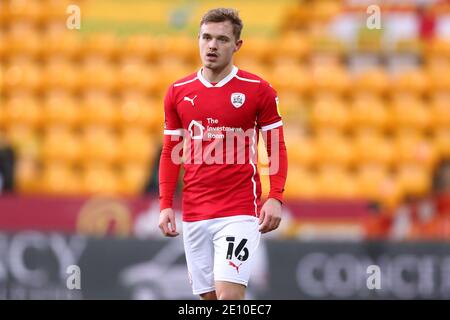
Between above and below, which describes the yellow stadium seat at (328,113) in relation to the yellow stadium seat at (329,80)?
below

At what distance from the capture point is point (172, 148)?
19.4 feet

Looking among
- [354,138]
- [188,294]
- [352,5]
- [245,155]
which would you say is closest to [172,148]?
[245,155]

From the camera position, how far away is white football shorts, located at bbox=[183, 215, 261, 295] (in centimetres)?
567

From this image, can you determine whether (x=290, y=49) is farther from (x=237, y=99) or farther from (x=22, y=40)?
(x=237, y=99)

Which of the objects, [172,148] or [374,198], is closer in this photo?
[172,148]

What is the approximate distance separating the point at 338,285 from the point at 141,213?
1.99 metres

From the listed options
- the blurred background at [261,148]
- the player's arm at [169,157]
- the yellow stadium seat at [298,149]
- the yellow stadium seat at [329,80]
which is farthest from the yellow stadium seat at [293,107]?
the player's arm at [169,157]

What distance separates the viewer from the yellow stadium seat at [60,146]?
449 inches

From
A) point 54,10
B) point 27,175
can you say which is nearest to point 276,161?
point 27,175

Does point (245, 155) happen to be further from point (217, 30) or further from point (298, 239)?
point (298, 239)

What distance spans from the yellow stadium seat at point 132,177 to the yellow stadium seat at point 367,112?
8.59 feet

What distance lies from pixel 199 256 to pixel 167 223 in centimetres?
29

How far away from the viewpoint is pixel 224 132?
576cm

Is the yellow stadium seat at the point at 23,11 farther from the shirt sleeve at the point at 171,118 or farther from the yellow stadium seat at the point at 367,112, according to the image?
the shirt sleeve at the point at 171,118
